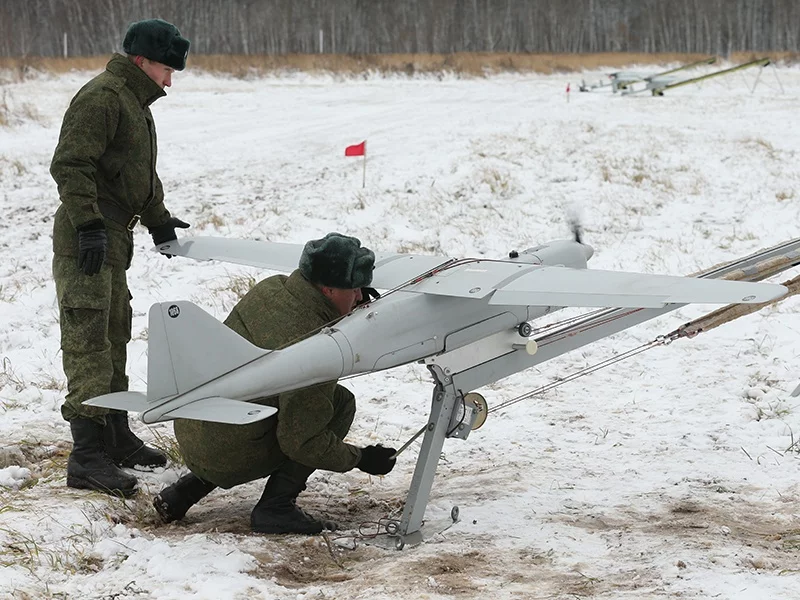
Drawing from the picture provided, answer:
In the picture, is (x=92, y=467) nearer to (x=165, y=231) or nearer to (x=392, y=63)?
(x=165, y=231)

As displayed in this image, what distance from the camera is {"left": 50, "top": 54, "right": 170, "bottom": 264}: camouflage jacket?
196 inches

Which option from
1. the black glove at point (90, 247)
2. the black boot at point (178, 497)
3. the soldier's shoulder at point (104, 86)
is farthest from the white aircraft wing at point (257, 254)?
the black boot at point (178, 497)

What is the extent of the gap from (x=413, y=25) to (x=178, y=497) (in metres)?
45.2

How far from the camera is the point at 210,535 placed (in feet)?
14.6

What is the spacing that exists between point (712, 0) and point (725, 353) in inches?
1972

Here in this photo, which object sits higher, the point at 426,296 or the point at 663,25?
the point at 663,25

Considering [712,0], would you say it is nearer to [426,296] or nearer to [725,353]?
[725,353]

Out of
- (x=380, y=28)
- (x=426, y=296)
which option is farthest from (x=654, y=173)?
(x=380, y=28)

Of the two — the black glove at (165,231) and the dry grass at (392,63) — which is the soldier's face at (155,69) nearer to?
the black glove at (165,231)

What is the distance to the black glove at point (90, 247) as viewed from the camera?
16.3 feet

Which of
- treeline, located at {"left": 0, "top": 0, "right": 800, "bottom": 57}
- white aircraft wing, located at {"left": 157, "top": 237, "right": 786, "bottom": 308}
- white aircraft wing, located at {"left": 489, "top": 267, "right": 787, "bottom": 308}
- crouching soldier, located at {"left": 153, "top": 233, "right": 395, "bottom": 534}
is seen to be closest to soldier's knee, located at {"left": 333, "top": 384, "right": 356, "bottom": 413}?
crouching soldier, located at {"left": 153, "top": 233, "right": 395, "bottom": 534}

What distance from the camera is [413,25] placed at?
47.5m

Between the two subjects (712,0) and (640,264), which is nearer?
(640,264)

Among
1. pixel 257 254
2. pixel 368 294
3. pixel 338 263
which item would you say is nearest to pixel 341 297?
pixel 338 263
